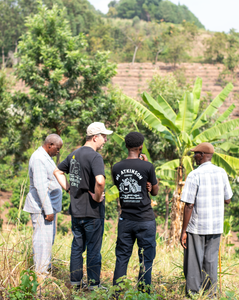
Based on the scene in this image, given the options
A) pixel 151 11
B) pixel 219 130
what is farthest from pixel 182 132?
pixel 151 11

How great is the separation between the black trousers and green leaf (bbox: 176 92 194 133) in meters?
4.02

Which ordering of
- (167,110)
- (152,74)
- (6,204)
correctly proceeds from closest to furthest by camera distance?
(167,110)
(6,204)
(152,74)

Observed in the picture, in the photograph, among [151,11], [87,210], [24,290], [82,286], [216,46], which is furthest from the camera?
[151,11]

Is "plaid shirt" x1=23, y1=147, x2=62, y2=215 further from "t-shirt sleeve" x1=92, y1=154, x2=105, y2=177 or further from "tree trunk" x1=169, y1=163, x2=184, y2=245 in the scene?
"tree trunk" x1=169, y1=163, x2=184, y2=245

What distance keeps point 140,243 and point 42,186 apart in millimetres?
1269

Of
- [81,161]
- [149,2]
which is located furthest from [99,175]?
[149,2]

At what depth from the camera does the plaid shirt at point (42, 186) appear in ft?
10.6

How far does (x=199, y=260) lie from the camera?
10.3ft

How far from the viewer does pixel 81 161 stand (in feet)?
9.95

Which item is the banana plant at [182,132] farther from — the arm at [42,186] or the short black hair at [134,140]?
the arm at [42,186]

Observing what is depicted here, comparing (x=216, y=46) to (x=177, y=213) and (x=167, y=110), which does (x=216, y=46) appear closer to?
(x=167, y=110)

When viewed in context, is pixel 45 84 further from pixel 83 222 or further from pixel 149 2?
pixel 149 2

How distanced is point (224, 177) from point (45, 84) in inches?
397

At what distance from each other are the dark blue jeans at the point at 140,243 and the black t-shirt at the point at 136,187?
0.07 meters
